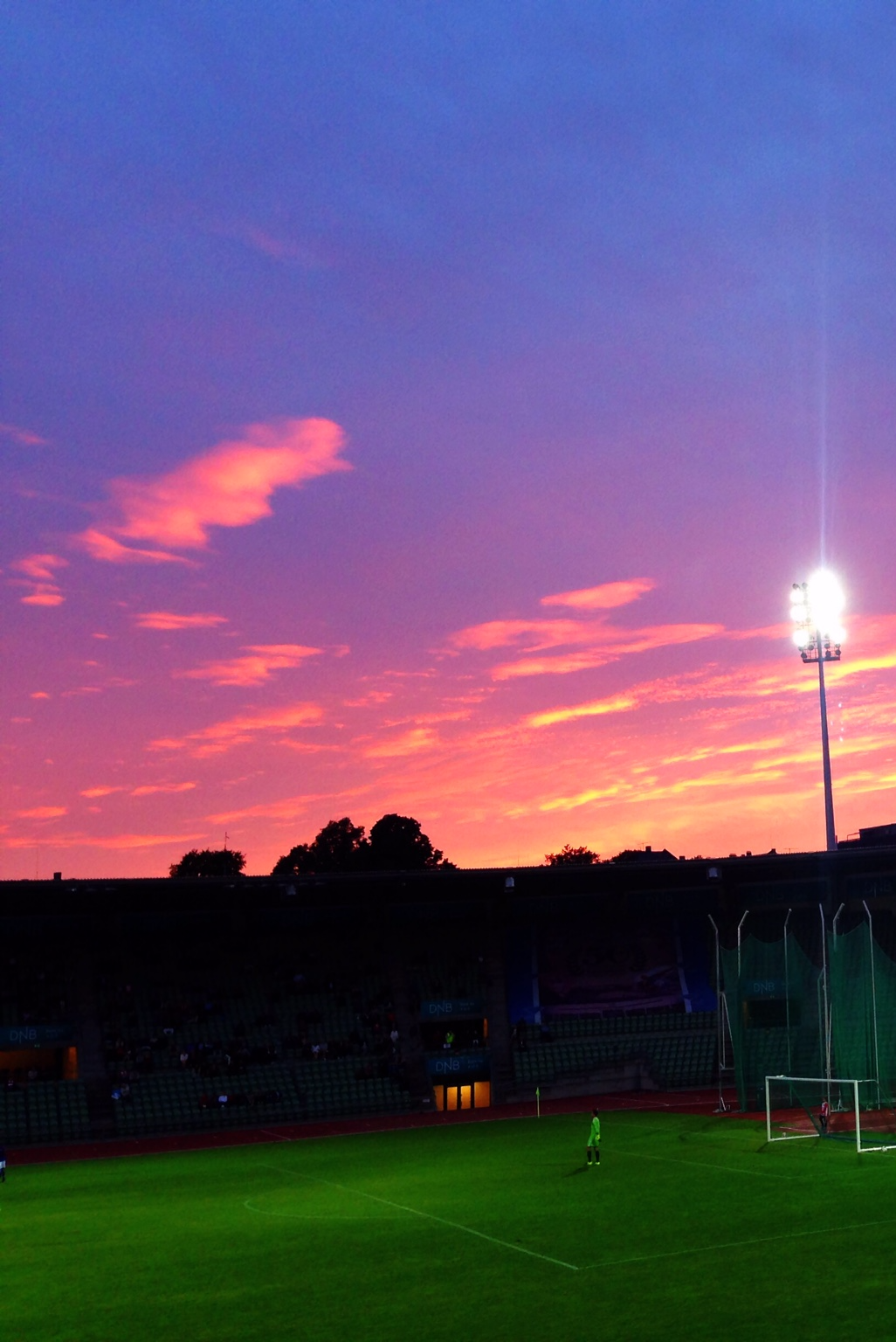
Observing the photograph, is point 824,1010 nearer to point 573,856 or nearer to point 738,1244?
point 738,1244

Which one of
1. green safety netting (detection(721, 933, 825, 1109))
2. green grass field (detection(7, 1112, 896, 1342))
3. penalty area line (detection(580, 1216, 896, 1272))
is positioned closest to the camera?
green grass field (detection(7, 1112, 896, 1342))

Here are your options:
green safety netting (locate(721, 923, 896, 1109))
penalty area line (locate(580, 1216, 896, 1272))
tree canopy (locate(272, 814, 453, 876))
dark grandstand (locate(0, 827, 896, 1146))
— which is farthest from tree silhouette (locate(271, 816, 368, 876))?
penalty area line (locate(580, 1216, 896, 1272))

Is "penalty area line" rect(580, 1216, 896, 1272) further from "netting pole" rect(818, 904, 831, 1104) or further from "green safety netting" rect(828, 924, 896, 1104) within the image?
"green safety netting" rect(828, 924, 896, 1104)

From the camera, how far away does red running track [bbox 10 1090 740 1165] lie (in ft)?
164

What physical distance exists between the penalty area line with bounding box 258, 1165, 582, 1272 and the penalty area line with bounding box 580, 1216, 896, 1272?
68 centimetres

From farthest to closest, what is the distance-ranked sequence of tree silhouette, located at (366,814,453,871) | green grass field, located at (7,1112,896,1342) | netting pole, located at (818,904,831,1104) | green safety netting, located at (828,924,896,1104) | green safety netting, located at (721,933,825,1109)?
tree silhouette, located at (366,814,453,871) → green safety netting, located at (721,933,825,1109) → netting pole, located at (818,904,831,1104) → green safety netting, located at (828,924,896,1104) → green grass field, located at (7,1112,896,1342)

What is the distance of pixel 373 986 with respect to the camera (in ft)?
215

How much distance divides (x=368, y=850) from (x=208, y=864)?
1776cm

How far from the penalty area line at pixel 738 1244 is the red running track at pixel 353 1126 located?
2289 centimetres

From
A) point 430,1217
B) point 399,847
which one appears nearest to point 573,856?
point 399,847

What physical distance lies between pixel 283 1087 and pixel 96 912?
1191 centimetres

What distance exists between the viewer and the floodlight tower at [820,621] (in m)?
52.2

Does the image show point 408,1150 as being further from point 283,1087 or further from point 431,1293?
point 431,1293

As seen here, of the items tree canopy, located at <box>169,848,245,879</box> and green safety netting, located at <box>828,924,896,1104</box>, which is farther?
tree canopy, located at <box>169,848,245,879</box>
